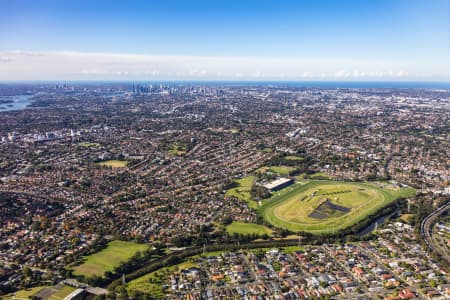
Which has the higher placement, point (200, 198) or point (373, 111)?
point (373, 111)

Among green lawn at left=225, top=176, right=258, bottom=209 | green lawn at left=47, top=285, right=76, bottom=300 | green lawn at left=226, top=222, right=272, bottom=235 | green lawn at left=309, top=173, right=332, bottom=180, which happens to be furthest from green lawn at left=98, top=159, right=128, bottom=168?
green lawn at left=47, top=285, right=76, bottom=300

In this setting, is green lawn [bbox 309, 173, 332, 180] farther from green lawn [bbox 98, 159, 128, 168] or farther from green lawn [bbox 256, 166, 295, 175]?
green lawn [bbox 98, 159, 128, 168]

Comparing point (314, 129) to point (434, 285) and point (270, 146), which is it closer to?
A: point (270, 146)

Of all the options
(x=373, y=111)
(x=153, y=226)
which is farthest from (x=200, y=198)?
(x=373, y=111)

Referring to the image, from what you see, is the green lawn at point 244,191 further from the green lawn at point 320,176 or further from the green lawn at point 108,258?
the green lawn at point 108,258

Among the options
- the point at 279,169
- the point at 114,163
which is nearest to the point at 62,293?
the point at 114,163

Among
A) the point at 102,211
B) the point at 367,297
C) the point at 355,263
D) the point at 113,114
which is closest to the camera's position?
the point at 367,297
